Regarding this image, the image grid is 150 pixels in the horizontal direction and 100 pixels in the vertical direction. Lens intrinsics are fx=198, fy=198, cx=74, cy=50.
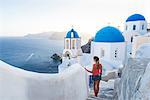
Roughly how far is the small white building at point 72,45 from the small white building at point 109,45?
217cm

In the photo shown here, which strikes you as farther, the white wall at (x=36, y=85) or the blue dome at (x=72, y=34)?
the blue dome at (x=72, y=34)

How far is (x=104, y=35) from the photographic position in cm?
2055

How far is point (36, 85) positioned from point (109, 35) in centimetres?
1785

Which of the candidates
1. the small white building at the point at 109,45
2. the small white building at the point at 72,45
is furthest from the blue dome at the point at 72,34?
the small white building at the point at 109,45

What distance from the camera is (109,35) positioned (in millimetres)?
→ 20406

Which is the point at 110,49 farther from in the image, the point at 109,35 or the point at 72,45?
the point at 72,45

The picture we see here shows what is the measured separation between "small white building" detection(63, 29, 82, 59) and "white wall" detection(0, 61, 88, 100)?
17612 millimetres

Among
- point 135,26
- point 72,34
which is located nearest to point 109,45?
point 72,34

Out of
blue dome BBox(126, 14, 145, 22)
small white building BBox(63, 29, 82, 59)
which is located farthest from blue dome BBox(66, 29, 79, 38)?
blue dome BBox(126, 14, 145, 22)

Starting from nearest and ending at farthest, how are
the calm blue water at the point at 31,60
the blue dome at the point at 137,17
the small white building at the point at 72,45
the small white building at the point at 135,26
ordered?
the small white building at the point at 72,45 → the small white building at the point at 135,26 → the blue dome at the point at 137,17 → the calm blue water at the point at 31,60

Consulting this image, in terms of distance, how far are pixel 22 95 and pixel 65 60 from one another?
694 inches

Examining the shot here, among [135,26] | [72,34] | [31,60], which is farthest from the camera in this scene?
[31,60]

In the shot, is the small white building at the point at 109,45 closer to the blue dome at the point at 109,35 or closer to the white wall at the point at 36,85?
the blue dome at the point at 109,35

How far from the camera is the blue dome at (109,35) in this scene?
2033cm
